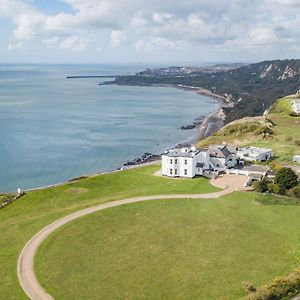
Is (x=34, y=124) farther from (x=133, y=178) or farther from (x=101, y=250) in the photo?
(x=101, y=250)

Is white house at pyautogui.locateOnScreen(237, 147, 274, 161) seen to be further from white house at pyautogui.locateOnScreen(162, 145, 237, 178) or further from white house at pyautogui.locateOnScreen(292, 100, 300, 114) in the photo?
white house at pyautogui.locateOnScreen(292, 100, 300, 114)

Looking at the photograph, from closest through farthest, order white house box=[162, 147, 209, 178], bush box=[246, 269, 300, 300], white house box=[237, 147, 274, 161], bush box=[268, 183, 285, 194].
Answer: bush box=[246, 269, 300, 300]
bush box=[268, 183, 285, 194]
white house box=[162, 147, 209, 178]
white house box=[237, 147, 274, 161]

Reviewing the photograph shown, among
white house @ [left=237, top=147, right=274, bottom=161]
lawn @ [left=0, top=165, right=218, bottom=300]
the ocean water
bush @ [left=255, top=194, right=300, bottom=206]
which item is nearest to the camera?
lawn @ [left=0, top=165, right=218, bottom=300]

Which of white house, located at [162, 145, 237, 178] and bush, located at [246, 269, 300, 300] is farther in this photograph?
white house, located at [162, 145, 237, 178]

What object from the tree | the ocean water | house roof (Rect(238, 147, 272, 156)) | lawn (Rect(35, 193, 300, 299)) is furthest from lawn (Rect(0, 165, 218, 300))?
the ocean water

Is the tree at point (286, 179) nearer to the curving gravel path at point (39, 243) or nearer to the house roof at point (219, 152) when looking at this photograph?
the curving gravel path at point (39, 243)

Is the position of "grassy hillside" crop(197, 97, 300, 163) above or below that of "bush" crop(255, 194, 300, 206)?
above

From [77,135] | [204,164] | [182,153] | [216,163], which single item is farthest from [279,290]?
[77,135]
